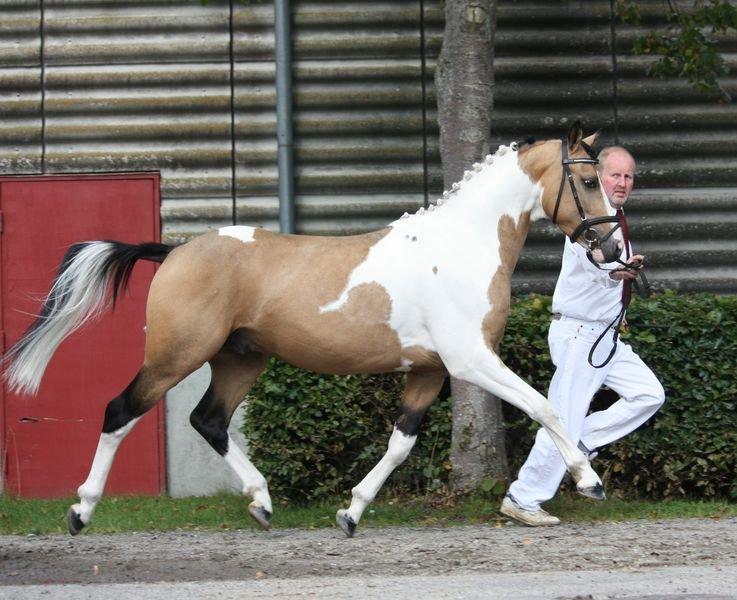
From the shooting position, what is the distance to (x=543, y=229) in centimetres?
961

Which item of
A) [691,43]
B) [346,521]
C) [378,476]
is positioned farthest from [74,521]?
[691,43]

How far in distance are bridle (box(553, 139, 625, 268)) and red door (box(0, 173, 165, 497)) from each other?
4101mm

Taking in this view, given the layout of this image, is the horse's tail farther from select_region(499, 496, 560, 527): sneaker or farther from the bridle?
select_region(499, 496, 560, 527): sneaker

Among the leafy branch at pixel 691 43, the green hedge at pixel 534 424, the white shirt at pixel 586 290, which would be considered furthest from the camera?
the leafy branch at pixel 691 43

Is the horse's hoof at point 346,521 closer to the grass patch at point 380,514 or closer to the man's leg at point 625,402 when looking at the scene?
the grass patch at point 380,514

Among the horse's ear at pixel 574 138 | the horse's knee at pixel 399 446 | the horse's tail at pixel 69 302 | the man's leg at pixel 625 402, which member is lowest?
the horse's knee at pixel 399 446

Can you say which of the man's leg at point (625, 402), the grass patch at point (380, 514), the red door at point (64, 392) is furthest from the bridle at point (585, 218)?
the red door at point (64, 392)

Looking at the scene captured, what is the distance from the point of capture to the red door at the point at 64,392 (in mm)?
9438

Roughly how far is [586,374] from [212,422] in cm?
230

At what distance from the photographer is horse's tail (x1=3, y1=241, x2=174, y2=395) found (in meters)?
6.70

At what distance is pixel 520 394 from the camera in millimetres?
6395

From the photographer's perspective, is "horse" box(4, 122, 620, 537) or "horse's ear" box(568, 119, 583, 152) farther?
"horse's ear" box(568, 119, 583, 152)

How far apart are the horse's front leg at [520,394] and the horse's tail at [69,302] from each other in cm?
191

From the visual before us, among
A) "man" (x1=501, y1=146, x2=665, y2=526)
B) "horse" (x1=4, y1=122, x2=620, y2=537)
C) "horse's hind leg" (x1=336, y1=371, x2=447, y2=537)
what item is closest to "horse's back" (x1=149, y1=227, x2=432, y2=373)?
"horse" (x1=4, y1=122, x2=620, y2=537)
